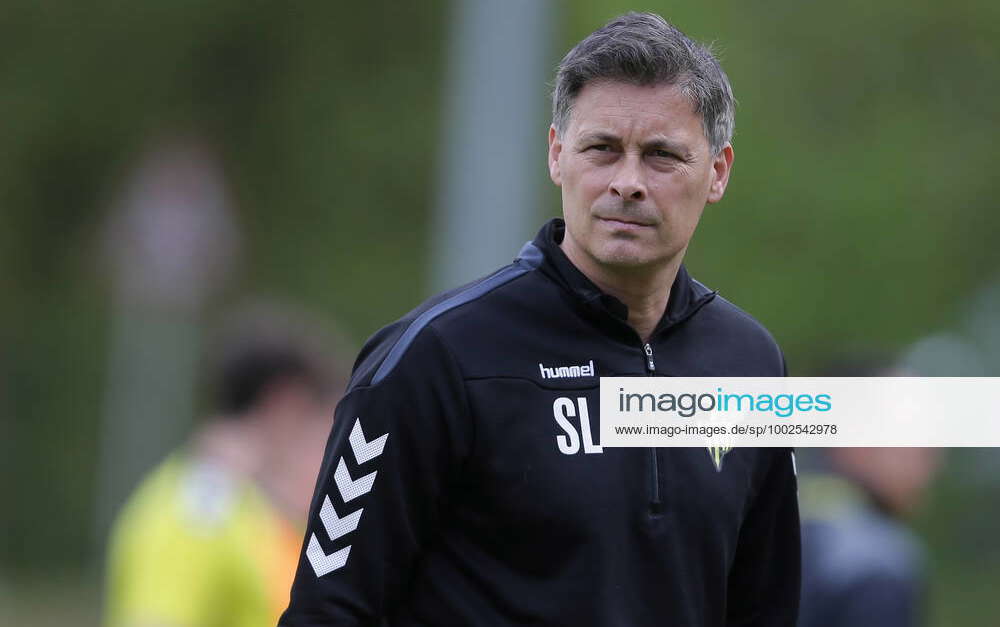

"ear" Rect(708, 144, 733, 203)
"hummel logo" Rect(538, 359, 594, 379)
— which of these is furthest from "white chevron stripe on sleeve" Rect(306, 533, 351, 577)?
"ear" Rect(708, 144, 733, 203)

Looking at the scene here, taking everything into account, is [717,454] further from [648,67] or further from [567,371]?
[648,67]

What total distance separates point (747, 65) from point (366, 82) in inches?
395

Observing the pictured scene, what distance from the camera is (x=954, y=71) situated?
13812 mm

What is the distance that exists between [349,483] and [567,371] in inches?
20.2

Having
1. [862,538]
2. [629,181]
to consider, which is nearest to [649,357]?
[629,181]

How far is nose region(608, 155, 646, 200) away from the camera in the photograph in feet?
11.8

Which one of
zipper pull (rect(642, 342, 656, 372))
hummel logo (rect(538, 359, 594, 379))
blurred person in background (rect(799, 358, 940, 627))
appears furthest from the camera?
blurred person in background (rect(799, 358, 940, 627))

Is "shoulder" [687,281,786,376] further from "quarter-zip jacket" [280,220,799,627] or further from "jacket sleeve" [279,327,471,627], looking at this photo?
"jacket sleeve" [279,327,471,627]

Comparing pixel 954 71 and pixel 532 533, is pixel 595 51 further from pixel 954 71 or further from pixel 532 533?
pixel 954 71

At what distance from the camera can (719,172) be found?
153 inches

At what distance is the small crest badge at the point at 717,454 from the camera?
3.75 m

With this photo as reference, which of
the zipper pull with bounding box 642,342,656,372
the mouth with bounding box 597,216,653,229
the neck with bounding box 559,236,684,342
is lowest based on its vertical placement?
the zipper pull with bounding box 642,342,656,372

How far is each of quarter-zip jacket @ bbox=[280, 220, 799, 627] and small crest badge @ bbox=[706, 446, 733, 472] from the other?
0.17 feet

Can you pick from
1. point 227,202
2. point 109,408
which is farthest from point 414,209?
point 227,202
